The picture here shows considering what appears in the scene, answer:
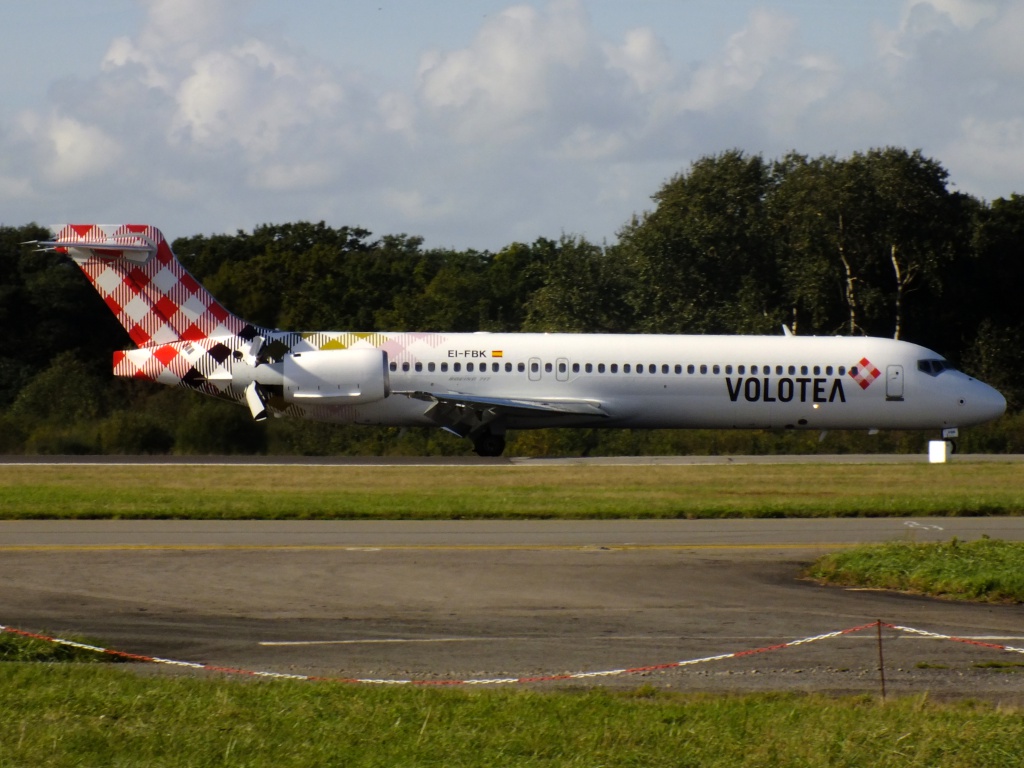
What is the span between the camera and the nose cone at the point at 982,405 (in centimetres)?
3375

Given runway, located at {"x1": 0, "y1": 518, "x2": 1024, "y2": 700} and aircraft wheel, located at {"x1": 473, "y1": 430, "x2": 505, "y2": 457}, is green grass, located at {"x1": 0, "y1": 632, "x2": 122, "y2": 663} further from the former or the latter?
aircraft wheel, located at {"x1": 473, "y1": 430, "x2": 505, "y2": 457}

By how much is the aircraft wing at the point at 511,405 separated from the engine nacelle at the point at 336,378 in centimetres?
92

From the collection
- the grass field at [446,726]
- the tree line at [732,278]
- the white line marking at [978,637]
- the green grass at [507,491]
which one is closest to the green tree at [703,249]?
the tree line at [732,278]

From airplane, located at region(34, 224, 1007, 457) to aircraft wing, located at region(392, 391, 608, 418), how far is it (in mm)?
56

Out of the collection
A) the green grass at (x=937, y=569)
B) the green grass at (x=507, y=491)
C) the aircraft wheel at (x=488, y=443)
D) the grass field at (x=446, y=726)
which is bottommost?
the grass field at (x=446, y=726)

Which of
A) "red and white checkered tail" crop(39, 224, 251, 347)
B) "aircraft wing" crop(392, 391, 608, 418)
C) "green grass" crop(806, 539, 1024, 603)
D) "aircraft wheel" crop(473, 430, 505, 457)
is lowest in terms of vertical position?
"green grass" crop(806, 539, 1024, 603)

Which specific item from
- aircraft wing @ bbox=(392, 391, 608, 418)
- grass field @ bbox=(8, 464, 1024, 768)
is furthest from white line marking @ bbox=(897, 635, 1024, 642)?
aircraft wing @ bbox=(392, 391, 608, 418)

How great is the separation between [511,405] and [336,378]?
4.29 metres

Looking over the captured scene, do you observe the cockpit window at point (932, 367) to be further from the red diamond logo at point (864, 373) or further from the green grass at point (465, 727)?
the green grass at point (465, 727)

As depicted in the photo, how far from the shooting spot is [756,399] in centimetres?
3366

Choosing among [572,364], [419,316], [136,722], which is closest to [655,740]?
[136,722]

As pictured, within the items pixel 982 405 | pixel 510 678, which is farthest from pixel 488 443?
pixel 510 678

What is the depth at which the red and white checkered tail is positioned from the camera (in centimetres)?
3359

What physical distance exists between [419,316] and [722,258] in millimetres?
13448
